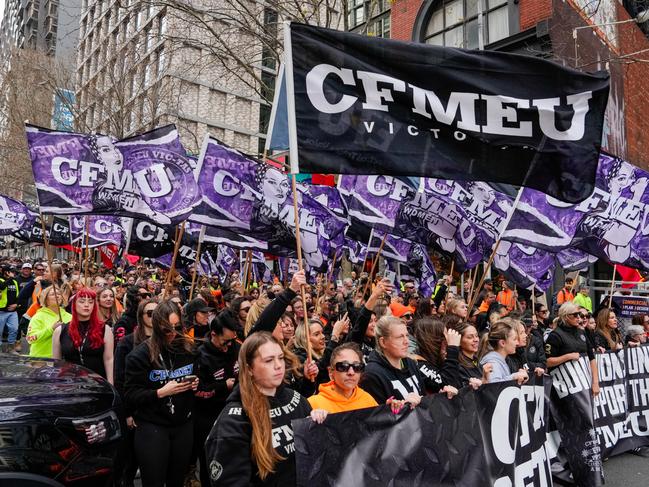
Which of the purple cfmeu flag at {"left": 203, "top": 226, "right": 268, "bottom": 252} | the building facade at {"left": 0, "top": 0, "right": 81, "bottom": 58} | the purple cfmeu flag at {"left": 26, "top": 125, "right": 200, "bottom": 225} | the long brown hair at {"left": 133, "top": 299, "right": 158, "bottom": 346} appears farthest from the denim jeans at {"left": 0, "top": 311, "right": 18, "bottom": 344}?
the building facade at {"left": 0, "top": 0, "right": 81, "bottom": 58}

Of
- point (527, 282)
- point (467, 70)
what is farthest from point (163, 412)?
point (527, 282)

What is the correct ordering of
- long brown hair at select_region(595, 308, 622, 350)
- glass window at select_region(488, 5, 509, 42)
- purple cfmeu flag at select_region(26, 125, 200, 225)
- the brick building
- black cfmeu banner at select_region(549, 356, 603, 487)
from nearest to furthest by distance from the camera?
black cfmeu banner at select_region(549, 356, 603, 487)
purple cfmeu flag at select_region(26, 125, 200, 225)
long brown hair at select_region(595, 308, 622, 350)
the brick building
glass window at select_region(488, 5, 509, 42)

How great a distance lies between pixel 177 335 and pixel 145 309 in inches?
36.3

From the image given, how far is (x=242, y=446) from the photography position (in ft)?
8.08

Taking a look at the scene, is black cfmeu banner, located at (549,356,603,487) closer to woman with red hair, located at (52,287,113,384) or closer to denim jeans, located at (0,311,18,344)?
woman with red hair, located at (52,287,113,384)

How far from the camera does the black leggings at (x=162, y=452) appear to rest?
12.0 feet

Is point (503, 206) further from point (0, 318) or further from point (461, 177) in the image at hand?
point (0, 318)

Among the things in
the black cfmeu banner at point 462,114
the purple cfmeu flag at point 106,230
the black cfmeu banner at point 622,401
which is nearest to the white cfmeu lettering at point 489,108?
the black cfmeu banner at point 462,114

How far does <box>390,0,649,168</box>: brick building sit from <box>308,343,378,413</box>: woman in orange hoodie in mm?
16193

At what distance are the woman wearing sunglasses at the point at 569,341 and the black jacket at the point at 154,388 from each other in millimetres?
3936

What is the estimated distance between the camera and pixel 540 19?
1775cm

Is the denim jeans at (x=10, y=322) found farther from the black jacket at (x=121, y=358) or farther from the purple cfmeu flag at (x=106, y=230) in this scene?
the black jacket at (x=121, y=358)

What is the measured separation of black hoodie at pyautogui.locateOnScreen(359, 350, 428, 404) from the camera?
355 centimetres

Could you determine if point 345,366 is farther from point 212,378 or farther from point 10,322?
point 10,322
